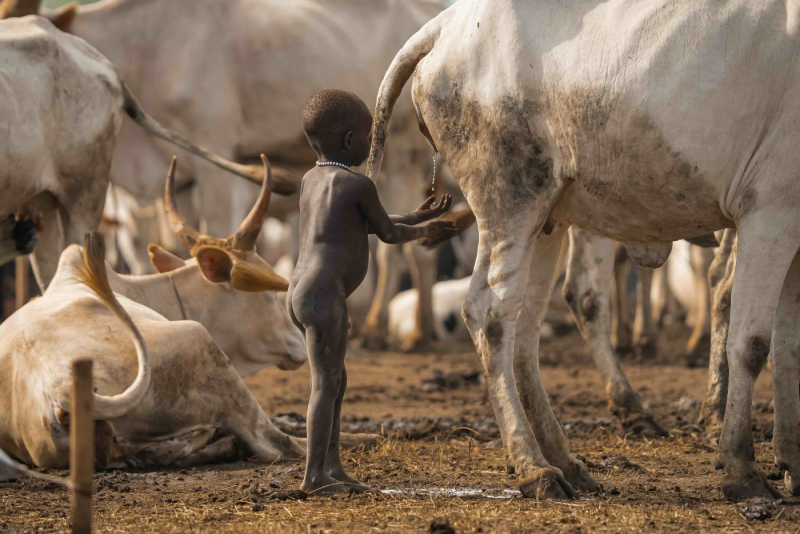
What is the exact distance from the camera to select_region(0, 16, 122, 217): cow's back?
5.98 m

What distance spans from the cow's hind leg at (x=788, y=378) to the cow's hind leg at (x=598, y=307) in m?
1.77

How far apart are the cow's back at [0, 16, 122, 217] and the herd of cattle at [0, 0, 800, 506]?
12 millimetres

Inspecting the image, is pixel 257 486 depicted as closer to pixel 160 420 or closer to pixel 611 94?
pixel 160 420

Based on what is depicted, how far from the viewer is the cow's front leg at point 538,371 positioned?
426 cm

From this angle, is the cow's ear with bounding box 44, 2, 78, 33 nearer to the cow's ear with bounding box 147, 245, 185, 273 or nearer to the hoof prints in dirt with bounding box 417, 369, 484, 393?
the cow's ear with bounding box 147, 245, 185, 273

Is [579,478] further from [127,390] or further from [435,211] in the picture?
[127,390]

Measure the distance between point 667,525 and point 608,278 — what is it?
123 inches

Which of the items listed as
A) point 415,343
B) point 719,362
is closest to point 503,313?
point 719,362

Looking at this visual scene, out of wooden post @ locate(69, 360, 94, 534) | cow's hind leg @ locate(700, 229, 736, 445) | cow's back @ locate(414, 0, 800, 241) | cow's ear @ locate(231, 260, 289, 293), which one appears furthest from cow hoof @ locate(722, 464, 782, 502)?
wooden post @ locate(69, 360, 94, 534)

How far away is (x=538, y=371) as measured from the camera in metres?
4.49

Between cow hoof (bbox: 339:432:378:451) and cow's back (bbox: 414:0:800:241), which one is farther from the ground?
cow's back (bbox: 414:0:800:241)

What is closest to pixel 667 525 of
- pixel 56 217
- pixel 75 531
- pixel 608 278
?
pixel 75 531

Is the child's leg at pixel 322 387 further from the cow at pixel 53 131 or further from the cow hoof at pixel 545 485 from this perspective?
the cow at pixel 53 131

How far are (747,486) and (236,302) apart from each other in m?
3.23
